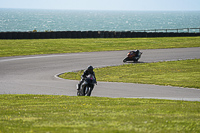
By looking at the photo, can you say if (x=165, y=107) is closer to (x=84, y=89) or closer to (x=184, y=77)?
(x=84, y=89)

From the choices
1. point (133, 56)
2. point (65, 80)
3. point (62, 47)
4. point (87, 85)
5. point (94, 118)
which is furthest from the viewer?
point (62, 47)

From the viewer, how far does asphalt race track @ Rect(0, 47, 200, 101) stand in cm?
1744

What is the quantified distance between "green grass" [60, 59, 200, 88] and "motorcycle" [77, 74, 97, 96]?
17.4 feet

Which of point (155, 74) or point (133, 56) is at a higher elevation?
point (133, 56)

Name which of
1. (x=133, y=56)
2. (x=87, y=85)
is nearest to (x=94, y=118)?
(x=87, y=85)

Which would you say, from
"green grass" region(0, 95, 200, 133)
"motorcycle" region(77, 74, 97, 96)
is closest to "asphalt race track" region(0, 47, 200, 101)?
"motorcycle" region(77, 74, 97, 96)

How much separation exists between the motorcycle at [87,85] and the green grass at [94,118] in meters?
1.78

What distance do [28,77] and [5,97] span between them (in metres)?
7.25

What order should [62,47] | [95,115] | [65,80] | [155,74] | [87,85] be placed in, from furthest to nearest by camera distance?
[62,47], [155,74], [65,80], [87,85], [95,115]

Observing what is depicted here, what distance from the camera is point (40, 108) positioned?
11.9m

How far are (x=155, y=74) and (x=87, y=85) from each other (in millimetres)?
9173

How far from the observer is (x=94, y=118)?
9617mm

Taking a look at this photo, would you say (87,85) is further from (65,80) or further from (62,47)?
(62,47)

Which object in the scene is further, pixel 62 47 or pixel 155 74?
pixel 62 47
